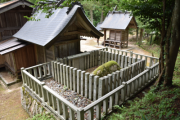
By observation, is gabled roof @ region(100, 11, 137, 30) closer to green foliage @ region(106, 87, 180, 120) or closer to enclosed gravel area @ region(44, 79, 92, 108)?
enclosed gravel area @ region(44, 79, 92, 108)

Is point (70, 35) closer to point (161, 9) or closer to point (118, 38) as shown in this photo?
point (161, 9)

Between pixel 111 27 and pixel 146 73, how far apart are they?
12044 millimetres

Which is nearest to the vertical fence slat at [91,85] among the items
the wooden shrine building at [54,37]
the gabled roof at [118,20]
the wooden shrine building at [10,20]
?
the wooden shrine building at [54,37]

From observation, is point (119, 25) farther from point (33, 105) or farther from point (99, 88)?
point (33, 105)

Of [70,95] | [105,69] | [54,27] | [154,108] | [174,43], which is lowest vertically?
[70,95]

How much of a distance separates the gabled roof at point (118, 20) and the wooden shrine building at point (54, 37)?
842 centimetres

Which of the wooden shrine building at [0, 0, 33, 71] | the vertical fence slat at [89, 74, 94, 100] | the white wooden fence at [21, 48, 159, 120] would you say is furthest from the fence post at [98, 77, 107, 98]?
the wooden shrine building at [0, 0, 33, 71]

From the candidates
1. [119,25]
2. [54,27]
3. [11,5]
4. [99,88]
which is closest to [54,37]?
[54,27]

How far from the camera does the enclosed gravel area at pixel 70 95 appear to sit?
5.23 metres

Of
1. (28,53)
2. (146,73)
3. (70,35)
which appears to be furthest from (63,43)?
(146,73)

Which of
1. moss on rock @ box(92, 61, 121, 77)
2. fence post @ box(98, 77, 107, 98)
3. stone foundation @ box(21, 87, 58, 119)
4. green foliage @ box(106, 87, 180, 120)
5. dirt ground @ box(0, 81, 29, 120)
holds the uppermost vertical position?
moss on rock @ box(92, 61, 121, 77)

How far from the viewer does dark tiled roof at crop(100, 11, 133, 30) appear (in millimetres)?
16172

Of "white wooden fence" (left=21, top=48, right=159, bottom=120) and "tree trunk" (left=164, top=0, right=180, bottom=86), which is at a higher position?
"tree trunk" (left=164, top=0, right=180, bottom=86)

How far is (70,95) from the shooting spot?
18.9ft
